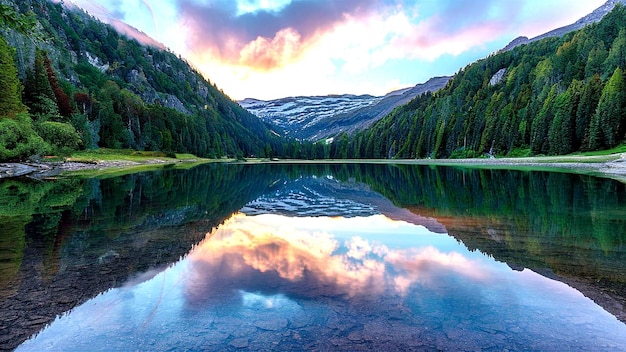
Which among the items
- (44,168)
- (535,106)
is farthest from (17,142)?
(535,106)

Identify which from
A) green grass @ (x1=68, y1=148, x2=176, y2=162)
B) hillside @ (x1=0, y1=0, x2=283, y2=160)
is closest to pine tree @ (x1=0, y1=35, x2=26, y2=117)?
hillside @ (x1=0, y1=0, x2=283, y2=160)

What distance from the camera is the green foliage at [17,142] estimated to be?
139 feet

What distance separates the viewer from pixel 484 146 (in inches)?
4697

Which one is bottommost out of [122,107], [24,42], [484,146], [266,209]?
[266,209]

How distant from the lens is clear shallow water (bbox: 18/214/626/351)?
5629 millimetres

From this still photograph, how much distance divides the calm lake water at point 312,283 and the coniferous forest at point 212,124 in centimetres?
695

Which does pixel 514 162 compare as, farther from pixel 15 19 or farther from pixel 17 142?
pixel 15 19

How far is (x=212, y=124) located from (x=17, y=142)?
519ft

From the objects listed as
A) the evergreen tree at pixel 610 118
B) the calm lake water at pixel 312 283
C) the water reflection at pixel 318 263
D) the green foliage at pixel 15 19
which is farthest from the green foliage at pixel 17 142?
the evergreen tree at pixel 610 118

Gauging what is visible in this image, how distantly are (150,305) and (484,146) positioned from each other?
128 m

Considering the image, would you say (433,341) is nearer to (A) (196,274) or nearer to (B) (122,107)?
(A) (196,274)

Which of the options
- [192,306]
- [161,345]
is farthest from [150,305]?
[161,345]

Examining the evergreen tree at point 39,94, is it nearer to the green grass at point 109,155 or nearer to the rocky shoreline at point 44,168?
the green grass at point 109,155

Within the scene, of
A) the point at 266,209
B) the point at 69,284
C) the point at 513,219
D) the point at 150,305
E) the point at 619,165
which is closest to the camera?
the point at 150,305
